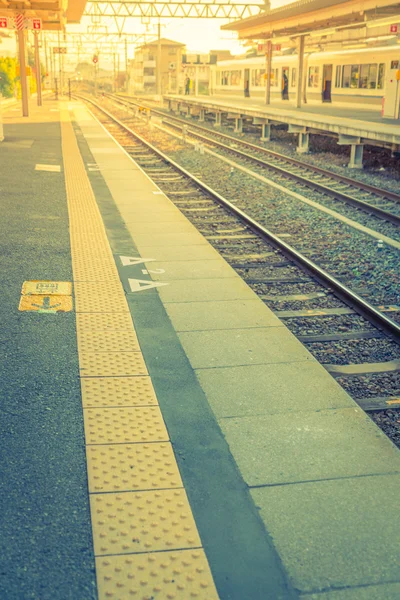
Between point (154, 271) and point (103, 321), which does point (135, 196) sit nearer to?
point (154, 271)

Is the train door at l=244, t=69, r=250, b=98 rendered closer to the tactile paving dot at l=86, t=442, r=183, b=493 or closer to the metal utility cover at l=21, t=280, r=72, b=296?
the metal utility cover at l=21, t=280, r=72, b=296

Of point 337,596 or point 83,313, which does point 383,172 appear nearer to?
point 83,313

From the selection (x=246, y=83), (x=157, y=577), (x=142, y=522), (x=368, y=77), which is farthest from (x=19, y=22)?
(x=157, y=577)

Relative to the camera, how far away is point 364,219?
433 inches

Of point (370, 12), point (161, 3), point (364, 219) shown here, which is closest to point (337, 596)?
point (364, 219)

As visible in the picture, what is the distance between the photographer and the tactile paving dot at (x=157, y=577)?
2592mm

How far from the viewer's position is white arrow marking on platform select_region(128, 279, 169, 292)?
666 centimetres

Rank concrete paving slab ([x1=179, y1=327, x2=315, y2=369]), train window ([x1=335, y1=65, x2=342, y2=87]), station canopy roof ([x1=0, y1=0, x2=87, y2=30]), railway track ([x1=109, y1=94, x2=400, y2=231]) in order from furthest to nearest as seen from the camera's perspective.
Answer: train window ([x1=335, y1=65, x2=342, y2=87]) → station canopy roof ([x1=0, y1=0, x2=87, y2=30]) → railway track ([x1=109, y1=94, x2=400, y2=231]) → concrete paving slab ([x1=179, y1=327, x2=315, y2=369])

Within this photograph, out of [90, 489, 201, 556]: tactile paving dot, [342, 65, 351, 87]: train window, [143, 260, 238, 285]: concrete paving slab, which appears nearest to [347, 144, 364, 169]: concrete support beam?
[143, 260, 238, 285]: concrete paving slab

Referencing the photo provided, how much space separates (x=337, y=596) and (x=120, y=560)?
0.88 meters

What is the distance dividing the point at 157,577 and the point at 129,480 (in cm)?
70

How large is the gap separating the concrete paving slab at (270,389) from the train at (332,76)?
17494 millimetres

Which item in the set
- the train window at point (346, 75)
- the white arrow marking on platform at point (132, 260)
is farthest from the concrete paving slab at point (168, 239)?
the train window at point (346, 75)

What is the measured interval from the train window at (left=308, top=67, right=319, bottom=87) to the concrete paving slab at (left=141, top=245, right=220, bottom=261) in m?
24.8
